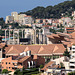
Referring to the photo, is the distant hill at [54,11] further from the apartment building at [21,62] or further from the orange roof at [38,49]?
the apartment building at [21,62]

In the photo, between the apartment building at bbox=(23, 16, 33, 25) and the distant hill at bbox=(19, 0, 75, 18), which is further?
the distant hill at bbox=(19, 0, 75, 18)

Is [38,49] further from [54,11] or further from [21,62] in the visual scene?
[54,11]

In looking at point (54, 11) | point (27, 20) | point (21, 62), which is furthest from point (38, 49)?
point (54, 11)

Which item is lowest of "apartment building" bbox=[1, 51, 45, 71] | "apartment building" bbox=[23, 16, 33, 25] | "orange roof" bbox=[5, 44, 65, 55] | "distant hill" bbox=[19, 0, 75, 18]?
"apartment building" bbox=[1, 51, 45, 71]

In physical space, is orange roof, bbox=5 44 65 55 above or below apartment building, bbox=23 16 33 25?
below

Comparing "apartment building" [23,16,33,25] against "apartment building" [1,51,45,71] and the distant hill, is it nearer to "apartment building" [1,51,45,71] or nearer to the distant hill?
the distant hill

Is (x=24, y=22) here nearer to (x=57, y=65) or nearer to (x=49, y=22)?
(x=49, y=22)

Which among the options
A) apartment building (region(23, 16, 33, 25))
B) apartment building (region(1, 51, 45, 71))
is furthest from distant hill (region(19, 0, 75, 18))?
apartment building (region(1, 51, 45, 71))

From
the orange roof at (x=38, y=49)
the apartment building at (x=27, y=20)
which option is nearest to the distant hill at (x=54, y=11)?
the apartment building at (x=27, y=20)
